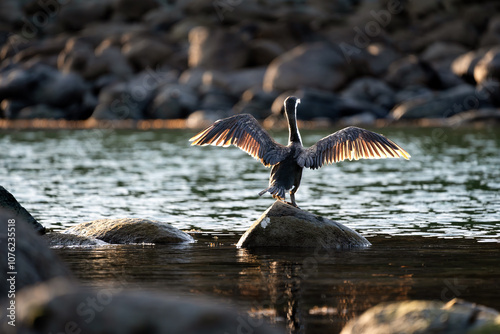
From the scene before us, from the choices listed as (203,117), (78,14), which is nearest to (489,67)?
(203,117)

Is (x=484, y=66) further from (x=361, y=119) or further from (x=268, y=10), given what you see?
(x=268, y=10)

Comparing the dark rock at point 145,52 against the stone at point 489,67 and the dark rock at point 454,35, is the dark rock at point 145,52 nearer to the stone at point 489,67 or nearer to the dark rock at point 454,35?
the dark rock at point 454,35

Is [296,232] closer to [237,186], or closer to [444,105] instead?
[237,186]

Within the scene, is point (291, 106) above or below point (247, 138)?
above

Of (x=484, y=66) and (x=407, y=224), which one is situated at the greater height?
(x=484, y=66)

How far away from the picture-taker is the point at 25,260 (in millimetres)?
7859

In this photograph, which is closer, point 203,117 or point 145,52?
point 203,117

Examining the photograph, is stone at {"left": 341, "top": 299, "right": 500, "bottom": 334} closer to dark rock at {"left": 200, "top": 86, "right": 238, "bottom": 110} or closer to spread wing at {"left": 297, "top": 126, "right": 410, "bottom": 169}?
spread wing at {"left": 297, "top": 126, "right": 410, "bottom": 169}

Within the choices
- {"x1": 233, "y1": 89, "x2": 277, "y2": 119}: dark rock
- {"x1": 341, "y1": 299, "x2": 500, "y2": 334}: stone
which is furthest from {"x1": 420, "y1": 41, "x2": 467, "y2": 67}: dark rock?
{"x1": 341, "y1": 299, "x2": 500, "y2": 334}: stone

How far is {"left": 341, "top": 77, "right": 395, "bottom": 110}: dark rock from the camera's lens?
5334 centimetres

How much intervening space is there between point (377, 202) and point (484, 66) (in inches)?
1343

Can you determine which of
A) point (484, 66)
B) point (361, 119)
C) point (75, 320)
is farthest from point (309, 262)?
point (484, 66)

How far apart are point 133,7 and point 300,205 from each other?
68197mm

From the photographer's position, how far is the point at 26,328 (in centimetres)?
572
